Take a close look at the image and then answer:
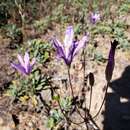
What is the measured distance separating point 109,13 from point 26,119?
227 cm

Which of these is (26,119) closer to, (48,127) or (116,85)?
(48,127)

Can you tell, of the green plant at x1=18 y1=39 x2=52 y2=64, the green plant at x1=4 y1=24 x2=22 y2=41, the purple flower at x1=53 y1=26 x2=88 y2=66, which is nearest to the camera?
the purple flower at x1=53 y1=26 x2=88 y2=66

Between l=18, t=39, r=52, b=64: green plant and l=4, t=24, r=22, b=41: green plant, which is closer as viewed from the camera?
l=18, t=39, r=52, b=64: green plant

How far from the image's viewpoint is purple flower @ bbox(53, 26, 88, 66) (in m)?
2.18

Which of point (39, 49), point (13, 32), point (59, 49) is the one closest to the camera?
point (59, 49)

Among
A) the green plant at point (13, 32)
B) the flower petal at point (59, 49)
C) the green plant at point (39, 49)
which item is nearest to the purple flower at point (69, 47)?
the flower petal at point (59, 49)

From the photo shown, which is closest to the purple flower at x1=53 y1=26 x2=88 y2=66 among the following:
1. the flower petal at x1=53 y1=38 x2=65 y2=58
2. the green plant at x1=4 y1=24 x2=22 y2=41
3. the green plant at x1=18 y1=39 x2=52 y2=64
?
the flower petal at x1=53 y1=38 x2=65 y2=58

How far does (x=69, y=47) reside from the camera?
2219 mm

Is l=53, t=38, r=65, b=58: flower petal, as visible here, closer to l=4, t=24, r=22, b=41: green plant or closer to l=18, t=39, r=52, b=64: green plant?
l=18, t=39, r=52, b=64: green plant

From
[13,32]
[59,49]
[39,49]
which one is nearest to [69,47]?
[59,49]

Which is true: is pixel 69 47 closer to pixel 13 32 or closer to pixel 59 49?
pixel 59 49

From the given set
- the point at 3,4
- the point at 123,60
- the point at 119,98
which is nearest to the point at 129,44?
the point at 123,60

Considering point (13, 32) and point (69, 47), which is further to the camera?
point (13, 32)

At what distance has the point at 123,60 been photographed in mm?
4445
